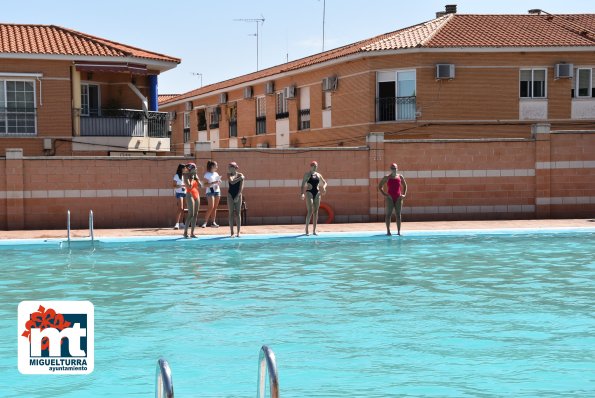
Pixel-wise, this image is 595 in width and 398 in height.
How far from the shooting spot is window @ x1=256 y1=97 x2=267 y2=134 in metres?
47.1

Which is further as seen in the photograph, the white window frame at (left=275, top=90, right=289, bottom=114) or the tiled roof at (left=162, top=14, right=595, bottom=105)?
the white window frame at (left=275, top=90, right=289, bottom=114)

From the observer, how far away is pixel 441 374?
9.33 metres

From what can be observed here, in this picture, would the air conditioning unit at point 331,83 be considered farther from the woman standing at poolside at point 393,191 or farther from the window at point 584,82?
the woman standing at poolside at point 393,191

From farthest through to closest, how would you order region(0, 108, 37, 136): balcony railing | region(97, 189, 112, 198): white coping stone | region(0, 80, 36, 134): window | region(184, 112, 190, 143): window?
region(184, 112, 190, 143): window → region(0, 108, 37, 136): balcony railing → region(0, 80, 36, 134): window → region(97, 189, 112, 198): white coping stone

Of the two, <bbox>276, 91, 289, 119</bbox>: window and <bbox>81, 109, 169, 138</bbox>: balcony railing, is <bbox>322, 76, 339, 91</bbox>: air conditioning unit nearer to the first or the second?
<bbox>276, 91, 289, 119</bbox>: window

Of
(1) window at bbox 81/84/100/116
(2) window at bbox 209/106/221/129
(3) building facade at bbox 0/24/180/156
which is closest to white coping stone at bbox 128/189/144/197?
(3) building facade at bbox 0/24/180/156

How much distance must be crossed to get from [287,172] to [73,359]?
2212 centimetres

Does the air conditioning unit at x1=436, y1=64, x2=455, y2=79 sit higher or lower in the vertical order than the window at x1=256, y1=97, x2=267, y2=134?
higher

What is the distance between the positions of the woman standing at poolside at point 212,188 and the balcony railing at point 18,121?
10271mm

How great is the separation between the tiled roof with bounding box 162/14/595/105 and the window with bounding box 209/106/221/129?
12491mm

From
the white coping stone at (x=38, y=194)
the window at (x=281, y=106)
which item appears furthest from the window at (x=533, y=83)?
the white coping stone at (x=38, y=194)

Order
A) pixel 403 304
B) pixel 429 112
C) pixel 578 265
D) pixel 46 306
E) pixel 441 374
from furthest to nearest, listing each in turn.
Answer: pixel 429 112 < pixel 578 265 < pixel 403 304 < pixel 441 374 < pixel 46 306

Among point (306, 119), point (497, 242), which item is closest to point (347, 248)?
point (497, 242)

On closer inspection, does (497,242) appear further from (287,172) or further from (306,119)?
(306,119)
